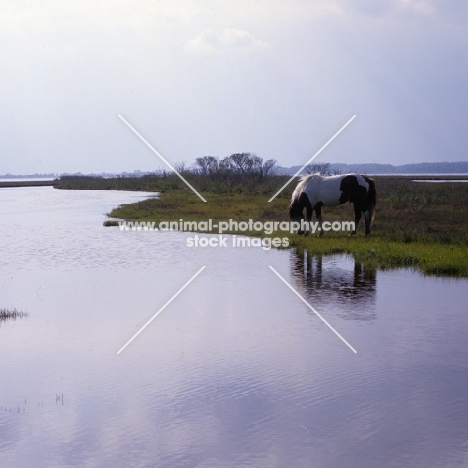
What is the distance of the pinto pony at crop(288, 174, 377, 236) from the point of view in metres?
20.0

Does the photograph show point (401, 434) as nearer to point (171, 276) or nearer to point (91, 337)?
point (91, 337)

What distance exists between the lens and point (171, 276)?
569 inches

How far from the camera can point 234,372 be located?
7605mm

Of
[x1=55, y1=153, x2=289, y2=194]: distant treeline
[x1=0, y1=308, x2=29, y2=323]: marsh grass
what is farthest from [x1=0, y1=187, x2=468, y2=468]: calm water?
[x1=55, y1=153, x2=289, y2=194]: distant treeline

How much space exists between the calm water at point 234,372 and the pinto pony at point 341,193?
5.77 meters

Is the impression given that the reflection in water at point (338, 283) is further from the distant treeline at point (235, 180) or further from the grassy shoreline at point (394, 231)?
the distant treeline at point (235, 180)

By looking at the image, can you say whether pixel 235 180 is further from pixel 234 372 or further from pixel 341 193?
pixel 234 372

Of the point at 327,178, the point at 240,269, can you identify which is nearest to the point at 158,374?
the point at 240,269

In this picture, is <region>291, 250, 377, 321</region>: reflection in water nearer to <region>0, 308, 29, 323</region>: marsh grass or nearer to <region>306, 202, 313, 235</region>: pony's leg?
<region>306, 202, 313, 235</region>: pony's leg

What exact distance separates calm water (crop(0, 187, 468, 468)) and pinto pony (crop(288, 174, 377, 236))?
227 inches

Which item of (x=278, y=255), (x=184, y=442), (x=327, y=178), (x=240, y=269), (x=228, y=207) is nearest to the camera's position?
(x=184, y=442)

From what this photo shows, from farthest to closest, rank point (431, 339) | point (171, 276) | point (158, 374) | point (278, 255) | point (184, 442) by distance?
point (278, 255)
point (171, 276)
point (431, 339)
point (158, 374)
point (184, 442)

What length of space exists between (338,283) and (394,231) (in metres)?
7.80

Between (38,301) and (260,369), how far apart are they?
17.0 feet
